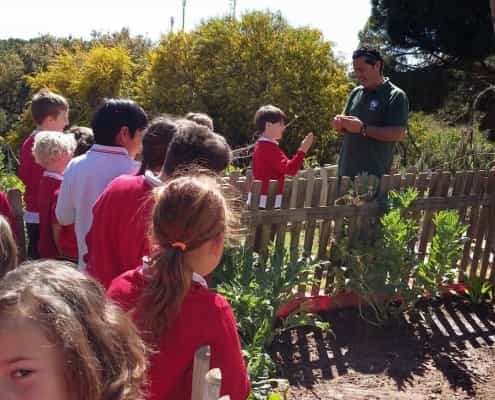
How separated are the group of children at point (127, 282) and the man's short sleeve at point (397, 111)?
222 centimetres

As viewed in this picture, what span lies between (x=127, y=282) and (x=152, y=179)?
717 millimetres

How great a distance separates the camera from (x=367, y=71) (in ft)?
14.9

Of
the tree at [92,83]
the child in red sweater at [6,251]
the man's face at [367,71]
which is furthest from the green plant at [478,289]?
the tree at [92,83]

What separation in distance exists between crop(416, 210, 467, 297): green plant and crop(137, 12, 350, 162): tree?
5983mm

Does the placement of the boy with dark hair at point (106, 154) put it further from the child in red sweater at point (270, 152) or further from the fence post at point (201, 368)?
the child in red sweater at point (270, 152)

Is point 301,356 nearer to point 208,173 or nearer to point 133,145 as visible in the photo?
point 133,145

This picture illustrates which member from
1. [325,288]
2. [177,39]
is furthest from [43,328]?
[177,39]

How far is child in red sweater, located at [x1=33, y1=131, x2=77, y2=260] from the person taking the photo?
10.7 feet

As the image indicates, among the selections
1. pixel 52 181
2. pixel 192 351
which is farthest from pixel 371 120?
pixel 192 351

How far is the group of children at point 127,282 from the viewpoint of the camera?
0.98m

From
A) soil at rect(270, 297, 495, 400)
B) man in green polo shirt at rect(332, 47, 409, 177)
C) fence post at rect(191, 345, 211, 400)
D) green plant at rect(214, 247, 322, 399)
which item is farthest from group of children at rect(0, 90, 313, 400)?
man in green polo shirt at rect(332, 47, 409, 177)

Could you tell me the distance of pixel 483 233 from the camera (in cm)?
503

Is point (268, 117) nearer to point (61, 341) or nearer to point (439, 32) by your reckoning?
point (61, 341)

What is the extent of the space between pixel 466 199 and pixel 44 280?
433cm
